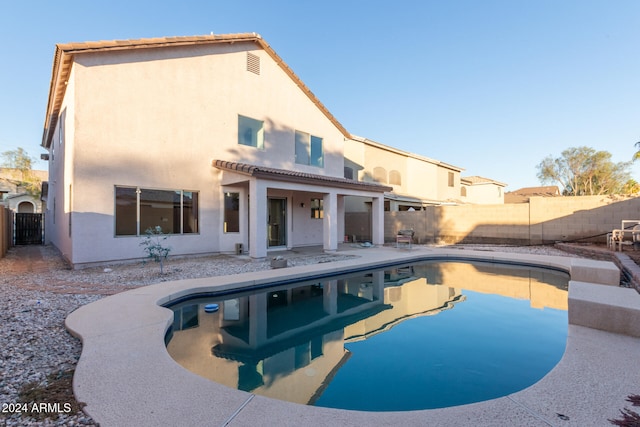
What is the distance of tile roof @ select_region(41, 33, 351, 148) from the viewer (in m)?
9.24

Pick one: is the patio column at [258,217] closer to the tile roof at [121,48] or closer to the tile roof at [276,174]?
the tile roof at [276,174]

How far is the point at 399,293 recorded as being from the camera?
8.20 metres

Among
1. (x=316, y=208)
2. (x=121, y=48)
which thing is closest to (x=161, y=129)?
(x=121, y=48)

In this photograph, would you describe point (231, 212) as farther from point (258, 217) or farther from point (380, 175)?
point (380, 175)

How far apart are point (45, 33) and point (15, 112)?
805 inches

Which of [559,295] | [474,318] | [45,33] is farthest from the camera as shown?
[45,33]

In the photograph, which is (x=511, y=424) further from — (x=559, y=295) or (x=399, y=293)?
(x=559, y=295)

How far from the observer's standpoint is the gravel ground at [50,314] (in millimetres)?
2703

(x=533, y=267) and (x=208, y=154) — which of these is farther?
(x=208, y=154)

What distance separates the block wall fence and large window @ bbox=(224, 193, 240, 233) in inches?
383

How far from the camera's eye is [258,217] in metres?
10.8

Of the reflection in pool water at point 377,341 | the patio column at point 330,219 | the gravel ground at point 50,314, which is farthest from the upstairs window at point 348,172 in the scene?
the reflection in pool water at point 377,341

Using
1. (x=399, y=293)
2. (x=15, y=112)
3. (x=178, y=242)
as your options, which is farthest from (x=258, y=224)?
(x=15, y=112)

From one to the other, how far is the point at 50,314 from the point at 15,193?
40234mm
